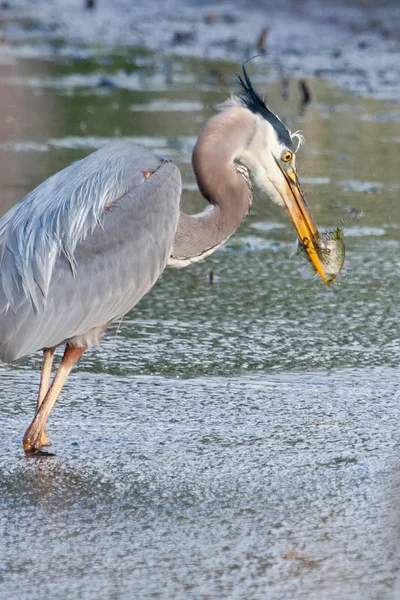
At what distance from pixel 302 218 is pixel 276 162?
260 mm

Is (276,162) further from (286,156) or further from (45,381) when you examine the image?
(45,381)

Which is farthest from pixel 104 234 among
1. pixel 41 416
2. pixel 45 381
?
pixel 41 416

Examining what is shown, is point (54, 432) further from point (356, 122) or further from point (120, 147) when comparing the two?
point (356, 122)

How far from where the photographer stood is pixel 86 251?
459cm

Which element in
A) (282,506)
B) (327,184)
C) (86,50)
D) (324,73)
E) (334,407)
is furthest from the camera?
(86,50)

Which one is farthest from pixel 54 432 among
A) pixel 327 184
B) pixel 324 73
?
pixel 324 73

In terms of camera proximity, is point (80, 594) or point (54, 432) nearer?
point (80, 594)

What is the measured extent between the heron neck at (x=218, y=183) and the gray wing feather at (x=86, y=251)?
0.23 meters

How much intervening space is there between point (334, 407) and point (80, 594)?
1830mm

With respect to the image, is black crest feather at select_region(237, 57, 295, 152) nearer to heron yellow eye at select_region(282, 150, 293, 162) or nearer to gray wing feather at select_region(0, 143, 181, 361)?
heron yellow eye at select_region(282, 150, 293, 162)

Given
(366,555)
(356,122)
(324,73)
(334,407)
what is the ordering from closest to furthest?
(366,555) → (334,407) → (356,122) → (324,73)

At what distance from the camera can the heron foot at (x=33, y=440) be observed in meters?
4.38

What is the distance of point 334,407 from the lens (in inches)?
192

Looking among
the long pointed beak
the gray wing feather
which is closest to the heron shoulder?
the gray wing feather
